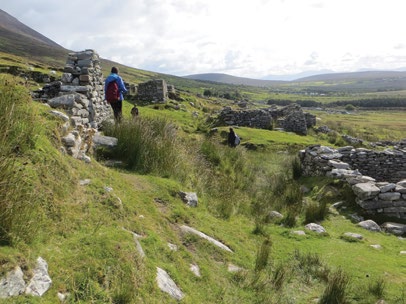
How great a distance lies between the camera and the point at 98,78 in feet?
41.0

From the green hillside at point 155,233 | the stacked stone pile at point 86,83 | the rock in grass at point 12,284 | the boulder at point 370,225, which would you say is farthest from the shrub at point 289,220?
the rock in grass at point 12,284

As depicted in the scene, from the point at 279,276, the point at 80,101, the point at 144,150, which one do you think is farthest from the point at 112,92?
the point at 279,276

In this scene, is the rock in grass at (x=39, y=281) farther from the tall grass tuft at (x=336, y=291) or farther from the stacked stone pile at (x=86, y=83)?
the stacked stone pile at (x=86, y=83)

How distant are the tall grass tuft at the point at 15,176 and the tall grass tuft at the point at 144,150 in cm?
297

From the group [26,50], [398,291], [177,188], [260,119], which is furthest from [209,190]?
[26,50]

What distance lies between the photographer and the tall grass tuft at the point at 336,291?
4.93m

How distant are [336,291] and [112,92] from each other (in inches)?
346

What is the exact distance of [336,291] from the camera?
16.4 ft

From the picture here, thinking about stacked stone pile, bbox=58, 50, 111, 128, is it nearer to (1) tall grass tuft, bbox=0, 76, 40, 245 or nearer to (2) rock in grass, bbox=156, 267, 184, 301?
(1) tall grass tuft, bbox=0, 76, 40, 245

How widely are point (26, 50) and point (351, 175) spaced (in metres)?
141

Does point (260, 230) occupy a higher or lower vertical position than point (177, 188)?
lower

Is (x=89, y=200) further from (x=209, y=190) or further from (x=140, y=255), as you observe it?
(x=209, y=190)

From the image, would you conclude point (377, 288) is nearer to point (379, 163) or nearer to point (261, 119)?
point (379, 163)

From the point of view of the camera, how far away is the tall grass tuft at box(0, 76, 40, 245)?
3258mm
